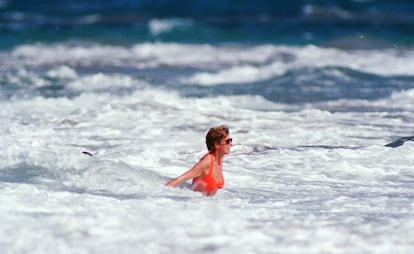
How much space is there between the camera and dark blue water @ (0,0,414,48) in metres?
28.0

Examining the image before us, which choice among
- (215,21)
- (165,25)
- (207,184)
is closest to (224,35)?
(165,25)

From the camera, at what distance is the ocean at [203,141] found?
21.2ft

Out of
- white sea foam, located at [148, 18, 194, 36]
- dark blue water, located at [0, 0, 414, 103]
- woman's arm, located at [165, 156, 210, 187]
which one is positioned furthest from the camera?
white sea foam, located at [148, 18, 194, 36]

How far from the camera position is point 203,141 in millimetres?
11195

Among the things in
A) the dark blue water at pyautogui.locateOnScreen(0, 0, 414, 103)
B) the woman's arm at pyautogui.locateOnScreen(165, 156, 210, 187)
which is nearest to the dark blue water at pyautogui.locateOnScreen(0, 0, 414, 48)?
the dark blue water at pyautogui.locateOnScreen(0, 0, 414, 103)

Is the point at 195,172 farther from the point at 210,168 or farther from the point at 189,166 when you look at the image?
the point at 189,166

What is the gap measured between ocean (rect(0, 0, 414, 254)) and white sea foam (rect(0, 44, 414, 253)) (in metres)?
0.02

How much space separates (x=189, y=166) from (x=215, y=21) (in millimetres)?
22420

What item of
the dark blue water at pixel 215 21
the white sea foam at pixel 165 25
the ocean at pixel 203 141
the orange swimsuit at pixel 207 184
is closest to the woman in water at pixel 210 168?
the orange swimsuit at pixel 207 184

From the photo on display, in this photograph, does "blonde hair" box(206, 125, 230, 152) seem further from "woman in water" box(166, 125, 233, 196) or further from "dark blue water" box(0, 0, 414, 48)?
"dark blue water" box(0, 0, 414, 48)

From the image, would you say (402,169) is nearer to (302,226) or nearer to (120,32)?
(302,226)

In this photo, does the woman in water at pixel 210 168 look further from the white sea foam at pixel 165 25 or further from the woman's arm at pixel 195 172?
the white sea foam at pixel 165 25

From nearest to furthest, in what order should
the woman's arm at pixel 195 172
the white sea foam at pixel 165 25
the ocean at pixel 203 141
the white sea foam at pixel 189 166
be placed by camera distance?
the white sea foam at pixel 189 166, the ocean at pixel 203 141, the woman's arm at pixel 195 172, the white sea foam at pixel 165 25

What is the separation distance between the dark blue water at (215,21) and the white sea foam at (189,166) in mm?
11586
